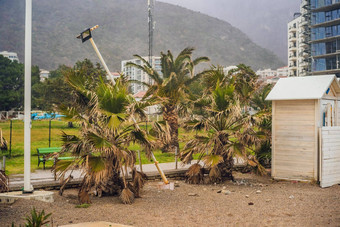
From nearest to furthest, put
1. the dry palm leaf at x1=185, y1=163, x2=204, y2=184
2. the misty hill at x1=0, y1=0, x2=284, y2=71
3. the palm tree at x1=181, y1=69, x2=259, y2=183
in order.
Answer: the palm tree at x1=181, y1=69, x2=259, y2=183
the dry palm leaf at x1=185, y1=163, x2=204, y2=184
the misty hill at x1=0, y1=0, x2=284, y2=71

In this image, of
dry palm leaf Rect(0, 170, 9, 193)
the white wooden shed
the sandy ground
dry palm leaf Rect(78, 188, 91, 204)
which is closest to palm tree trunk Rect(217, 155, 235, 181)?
the sandy ground

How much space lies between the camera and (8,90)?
24.3 ft

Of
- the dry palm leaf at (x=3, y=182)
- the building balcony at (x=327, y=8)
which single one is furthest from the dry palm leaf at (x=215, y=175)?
the building balcony at (x=327, y=8)

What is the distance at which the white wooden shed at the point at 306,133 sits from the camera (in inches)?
452

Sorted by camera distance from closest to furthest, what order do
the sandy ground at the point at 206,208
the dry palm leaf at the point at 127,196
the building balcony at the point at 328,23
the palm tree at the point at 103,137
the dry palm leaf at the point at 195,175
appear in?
the sandy ground at the point at 206,208, the palm tree at the point at 103,137, the dry palm leaf at the point at 127,196, the dry palm leaf at the point at 195,175, the building balcony at the point at 328,23

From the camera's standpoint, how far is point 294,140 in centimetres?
1186

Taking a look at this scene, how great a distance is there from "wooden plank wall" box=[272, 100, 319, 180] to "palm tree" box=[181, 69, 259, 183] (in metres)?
1.00

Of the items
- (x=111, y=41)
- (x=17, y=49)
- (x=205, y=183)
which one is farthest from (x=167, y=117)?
(x=111, y=41)

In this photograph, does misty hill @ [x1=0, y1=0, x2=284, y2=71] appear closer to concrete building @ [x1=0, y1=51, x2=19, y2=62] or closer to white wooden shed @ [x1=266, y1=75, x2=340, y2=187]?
white wooden shed @ [x1=266, y1=75, x2=340, y2=187]

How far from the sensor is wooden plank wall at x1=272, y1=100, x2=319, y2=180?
38.1 feet

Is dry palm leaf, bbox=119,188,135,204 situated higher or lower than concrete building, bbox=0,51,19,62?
lower

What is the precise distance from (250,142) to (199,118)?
5.95 ft

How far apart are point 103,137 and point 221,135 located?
4157 millimetres

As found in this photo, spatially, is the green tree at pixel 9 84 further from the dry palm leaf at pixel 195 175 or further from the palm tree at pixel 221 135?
the dry palm leaf at pixel 195 175
